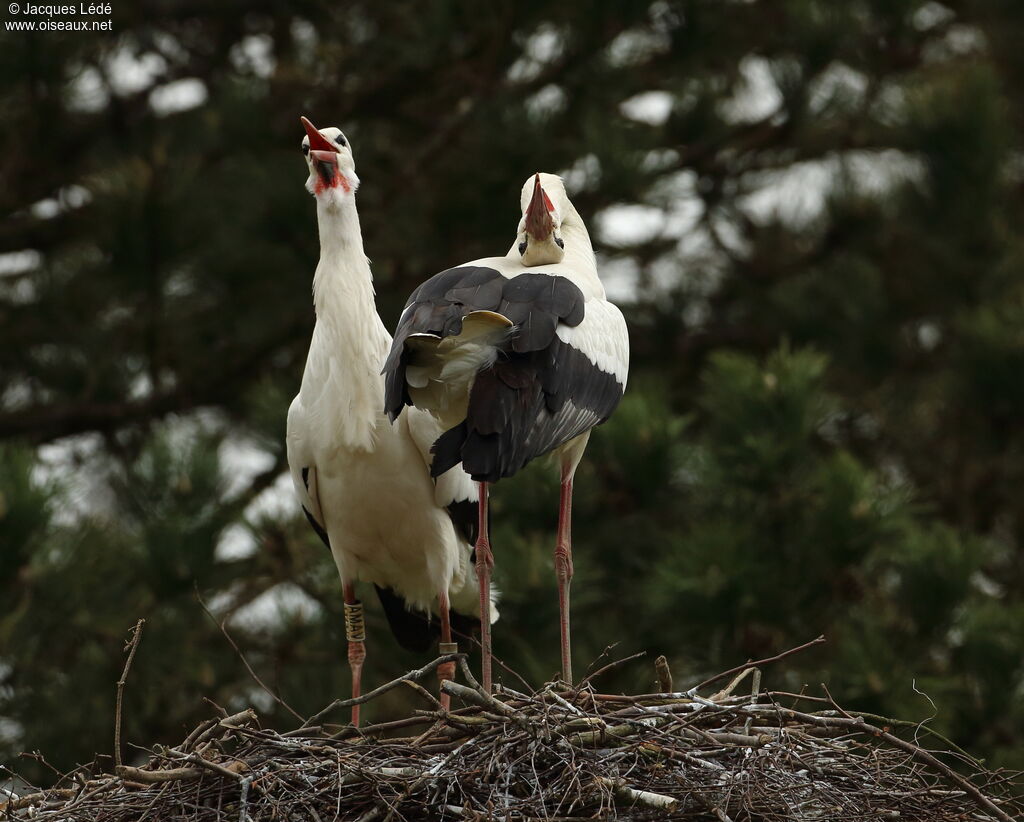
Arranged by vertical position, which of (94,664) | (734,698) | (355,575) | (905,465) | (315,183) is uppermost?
(315,183)

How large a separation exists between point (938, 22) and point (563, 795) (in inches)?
273

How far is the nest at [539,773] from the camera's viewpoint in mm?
3904

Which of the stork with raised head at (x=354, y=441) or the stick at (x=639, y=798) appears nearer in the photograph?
the stick at (x=639, y=798)

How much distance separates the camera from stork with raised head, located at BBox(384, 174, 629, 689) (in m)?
4.23

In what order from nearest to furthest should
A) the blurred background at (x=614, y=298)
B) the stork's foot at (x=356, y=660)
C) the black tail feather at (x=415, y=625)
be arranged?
the stork's foot at (x=356, y=660) < the black tail feather at (x=415, y=625) < the blurred background at (x=614, y=298)

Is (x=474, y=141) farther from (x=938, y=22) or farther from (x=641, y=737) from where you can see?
(x=641, y=737)

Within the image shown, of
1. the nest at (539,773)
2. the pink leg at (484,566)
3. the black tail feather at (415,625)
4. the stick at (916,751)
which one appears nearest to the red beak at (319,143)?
the pink leg at (484,566)

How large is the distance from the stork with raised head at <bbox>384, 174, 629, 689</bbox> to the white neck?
0.35m

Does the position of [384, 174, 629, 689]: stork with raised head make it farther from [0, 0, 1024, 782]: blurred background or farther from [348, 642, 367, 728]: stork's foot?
[0, 0, 1024, 782]: blurred background

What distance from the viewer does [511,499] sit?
23.2ft

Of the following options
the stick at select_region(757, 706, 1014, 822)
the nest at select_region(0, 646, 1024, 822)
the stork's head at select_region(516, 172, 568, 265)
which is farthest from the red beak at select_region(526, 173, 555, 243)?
the stick at select_region(757, 706, 1014, 822)

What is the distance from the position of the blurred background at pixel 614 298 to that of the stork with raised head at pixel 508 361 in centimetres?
188

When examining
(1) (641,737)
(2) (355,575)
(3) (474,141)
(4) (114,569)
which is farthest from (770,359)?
(1) (641,737)

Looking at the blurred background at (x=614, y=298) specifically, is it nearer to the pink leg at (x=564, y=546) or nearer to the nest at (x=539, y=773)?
the pink leg at (x=564, y=546)
